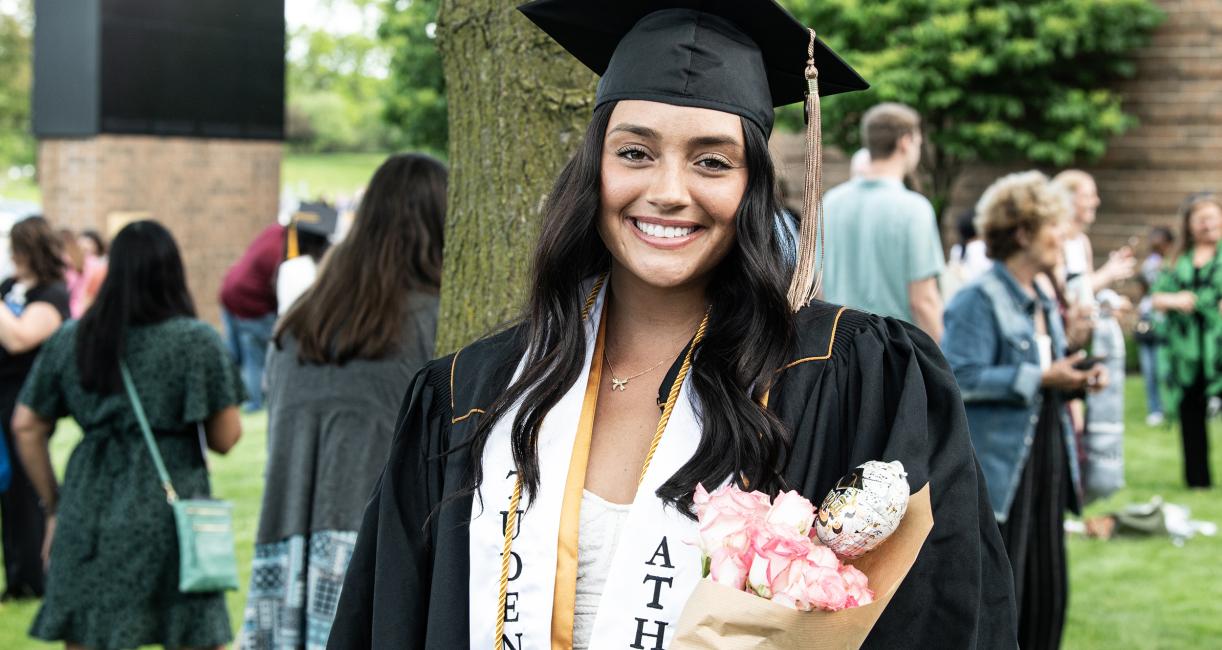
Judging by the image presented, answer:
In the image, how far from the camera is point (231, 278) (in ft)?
34.2

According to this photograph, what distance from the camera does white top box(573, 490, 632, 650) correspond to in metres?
2.10

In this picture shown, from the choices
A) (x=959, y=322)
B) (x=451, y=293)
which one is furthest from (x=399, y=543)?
(x=959, y=322)

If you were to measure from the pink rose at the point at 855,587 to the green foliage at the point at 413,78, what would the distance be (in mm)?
22638

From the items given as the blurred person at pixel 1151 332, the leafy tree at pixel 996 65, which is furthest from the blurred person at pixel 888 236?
the leafy tree at pixel 996 65

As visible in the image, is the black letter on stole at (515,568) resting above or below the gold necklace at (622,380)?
below

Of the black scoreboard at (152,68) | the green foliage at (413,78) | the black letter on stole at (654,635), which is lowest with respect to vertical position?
the black letter on stole at (654,635)

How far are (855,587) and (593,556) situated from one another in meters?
0.49

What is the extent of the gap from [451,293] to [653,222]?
1339 millimetres

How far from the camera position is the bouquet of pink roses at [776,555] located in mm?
1712

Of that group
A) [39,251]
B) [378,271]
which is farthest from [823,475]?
[39,251]

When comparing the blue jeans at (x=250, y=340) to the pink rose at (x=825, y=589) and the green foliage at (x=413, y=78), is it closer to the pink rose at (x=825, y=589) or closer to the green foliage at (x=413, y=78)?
the pink rose at (x=825, y=589)

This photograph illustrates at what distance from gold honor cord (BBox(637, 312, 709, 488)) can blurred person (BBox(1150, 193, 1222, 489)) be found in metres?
7.56

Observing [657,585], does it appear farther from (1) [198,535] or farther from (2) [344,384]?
(1) [198,535]

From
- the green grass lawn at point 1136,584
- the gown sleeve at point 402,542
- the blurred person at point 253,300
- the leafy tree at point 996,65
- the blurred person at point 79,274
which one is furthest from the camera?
the leafy tree at point 996,65
